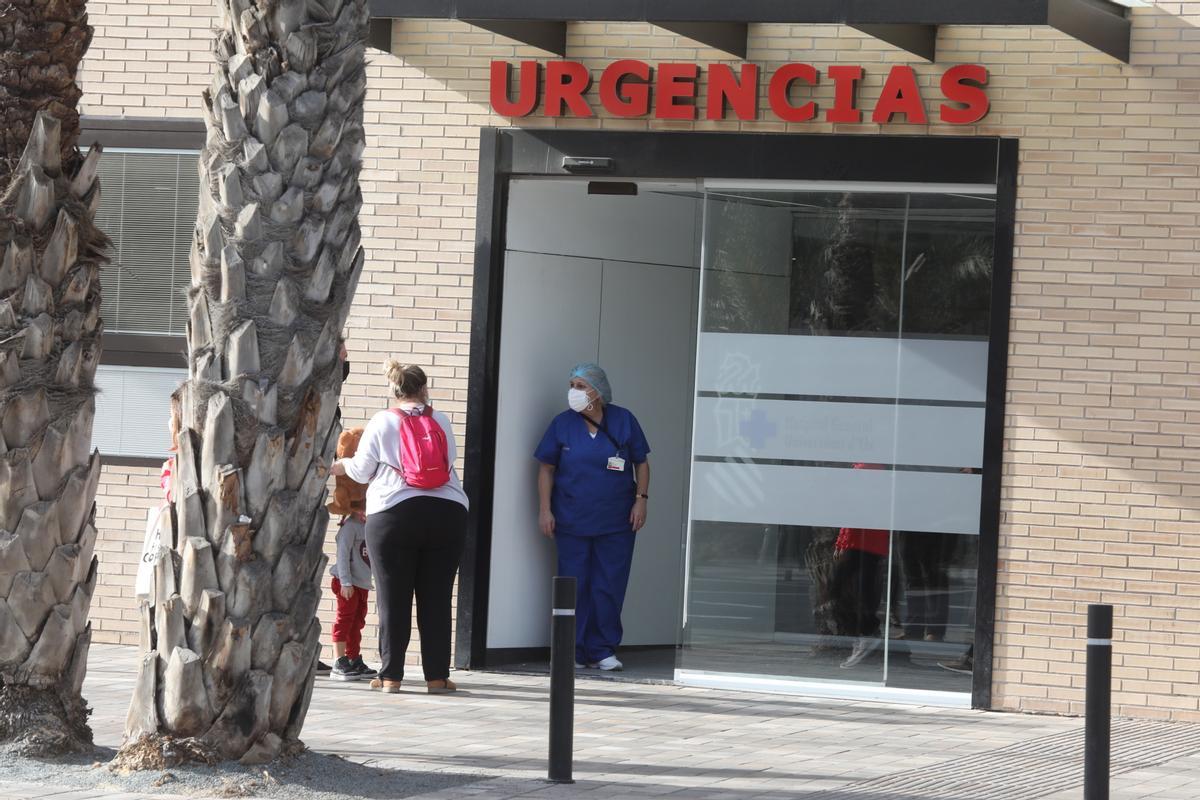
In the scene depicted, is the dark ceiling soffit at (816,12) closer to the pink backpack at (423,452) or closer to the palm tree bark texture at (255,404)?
the pink backpack at (423,452)

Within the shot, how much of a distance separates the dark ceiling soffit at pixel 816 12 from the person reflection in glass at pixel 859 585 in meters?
2.82

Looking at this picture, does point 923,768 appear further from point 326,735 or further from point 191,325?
point 191,325

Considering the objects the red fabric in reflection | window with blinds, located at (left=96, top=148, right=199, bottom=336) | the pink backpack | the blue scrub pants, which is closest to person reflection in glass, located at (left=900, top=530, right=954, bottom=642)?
the red fabric in reflection

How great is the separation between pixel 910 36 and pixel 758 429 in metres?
2.60

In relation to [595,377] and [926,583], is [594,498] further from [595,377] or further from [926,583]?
[926,583]

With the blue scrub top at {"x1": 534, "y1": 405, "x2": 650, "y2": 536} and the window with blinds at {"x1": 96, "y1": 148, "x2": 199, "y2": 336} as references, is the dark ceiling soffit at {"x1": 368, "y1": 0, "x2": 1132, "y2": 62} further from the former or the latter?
the blue scrub top at {"x1": 534, "y1": 405, "x2": 650, "y2": 536}

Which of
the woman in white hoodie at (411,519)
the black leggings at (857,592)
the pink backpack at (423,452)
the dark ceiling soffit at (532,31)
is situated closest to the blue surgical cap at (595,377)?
the woman in white hoodie at (411,519)

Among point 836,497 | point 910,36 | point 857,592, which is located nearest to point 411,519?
point 836,497

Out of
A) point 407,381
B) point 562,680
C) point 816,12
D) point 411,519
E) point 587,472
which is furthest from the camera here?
point 587,472

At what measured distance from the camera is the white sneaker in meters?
11.0

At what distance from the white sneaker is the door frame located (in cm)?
67

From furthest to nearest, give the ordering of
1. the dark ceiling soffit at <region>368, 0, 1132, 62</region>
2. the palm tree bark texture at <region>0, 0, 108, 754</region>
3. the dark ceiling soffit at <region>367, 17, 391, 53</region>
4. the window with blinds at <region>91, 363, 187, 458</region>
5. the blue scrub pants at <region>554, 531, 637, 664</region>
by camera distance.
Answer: the window with blinds at <region>91, 363, 187, 458</region> < the blue scrub pants at <region>554, 531, 637, 664</region> < the dark ceiling soffit at <region>367, 17, 391, 53</region> < the dark ceiling soffit at <region>368, 0, 1132, 62</region> < the palm tree bark texture at <region>0, 0, 108, 754</region>

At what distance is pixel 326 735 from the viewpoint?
28.7ft

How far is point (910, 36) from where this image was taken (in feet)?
34.7
